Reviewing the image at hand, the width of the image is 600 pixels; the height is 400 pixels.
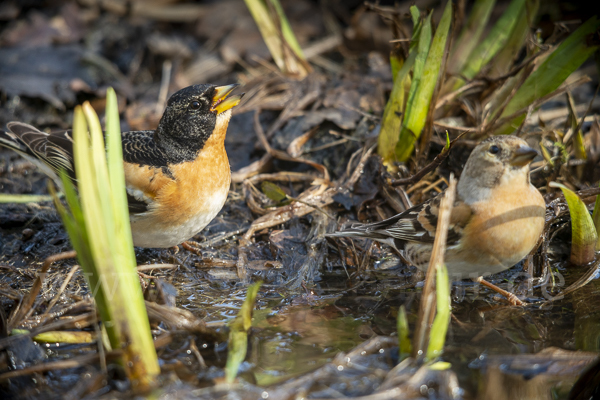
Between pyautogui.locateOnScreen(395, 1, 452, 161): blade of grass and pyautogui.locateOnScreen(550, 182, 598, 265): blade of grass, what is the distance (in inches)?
52.0

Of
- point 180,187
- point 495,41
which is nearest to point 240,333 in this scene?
point 180,187

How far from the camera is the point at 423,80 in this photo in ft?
15.5

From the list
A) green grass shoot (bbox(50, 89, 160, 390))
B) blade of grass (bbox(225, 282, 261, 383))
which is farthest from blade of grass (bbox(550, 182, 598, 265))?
green grass shoot (bbox(50, 89, 160, 390))

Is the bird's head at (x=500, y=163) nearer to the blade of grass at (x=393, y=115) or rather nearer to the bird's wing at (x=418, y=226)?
the bird's wing at (x=418, y=226)

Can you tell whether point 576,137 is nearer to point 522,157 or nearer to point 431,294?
point 522,157

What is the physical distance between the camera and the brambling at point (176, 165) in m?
4.46

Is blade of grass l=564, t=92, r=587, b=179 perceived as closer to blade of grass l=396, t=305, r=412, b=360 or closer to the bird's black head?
blade of grass l=396, t=305, r=412, b=360

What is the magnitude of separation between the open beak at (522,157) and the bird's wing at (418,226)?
1.51 feet

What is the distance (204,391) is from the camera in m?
2.93

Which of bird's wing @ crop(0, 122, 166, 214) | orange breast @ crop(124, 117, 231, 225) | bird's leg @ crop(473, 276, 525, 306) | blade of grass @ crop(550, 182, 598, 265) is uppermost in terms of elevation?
bird's wing @ crop(0, 122, 166, 214)

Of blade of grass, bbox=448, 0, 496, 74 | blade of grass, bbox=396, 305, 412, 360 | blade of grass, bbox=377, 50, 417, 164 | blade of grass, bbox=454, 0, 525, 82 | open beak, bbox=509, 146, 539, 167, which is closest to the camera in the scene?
blade of grass, bbox=396, 305, 412, 360

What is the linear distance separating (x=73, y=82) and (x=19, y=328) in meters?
4.21

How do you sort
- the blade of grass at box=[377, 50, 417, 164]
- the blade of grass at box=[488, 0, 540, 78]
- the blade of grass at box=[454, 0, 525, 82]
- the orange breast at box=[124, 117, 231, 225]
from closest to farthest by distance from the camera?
the orange breast at box=[124, 117, 231, 225], the blade of grass at box=[377, 50, 417, 164], the blade of grass at box=[488, 0, 540, 78], the blade of grass at box=[454, 0, 525, 82]

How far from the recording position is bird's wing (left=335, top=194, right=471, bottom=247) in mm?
4031
